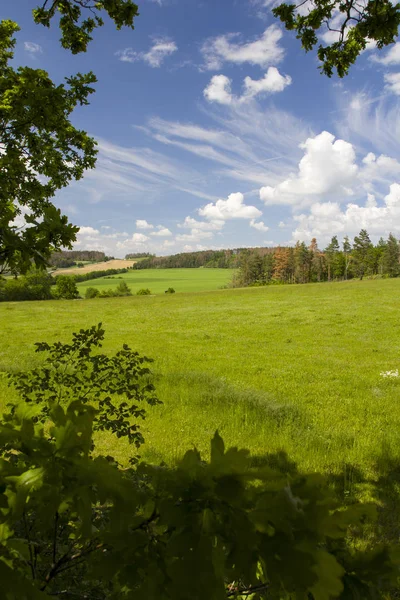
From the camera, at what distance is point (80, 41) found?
5254 millimetres

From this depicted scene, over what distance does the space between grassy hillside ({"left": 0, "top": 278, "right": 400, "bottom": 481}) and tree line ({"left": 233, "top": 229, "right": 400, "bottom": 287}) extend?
65.4 m

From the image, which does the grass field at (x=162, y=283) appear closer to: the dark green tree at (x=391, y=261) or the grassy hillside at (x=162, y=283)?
the grassy hillside at (x=162, y=283)

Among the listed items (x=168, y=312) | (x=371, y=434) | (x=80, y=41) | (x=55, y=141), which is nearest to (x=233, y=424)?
(x=371, y=434)

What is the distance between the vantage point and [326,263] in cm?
9450

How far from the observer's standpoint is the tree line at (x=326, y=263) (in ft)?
292

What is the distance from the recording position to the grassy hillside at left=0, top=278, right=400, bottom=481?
746 centimetres

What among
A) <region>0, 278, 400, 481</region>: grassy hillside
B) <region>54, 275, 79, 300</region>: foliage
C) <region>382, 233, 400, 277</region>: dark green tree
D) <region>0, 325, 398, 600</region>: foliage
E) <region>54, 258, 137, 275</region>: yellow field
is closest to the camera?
<region>0, 325, 398, 600</region>: foliage

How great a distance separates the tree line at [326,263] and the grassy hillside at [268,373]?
215 ft

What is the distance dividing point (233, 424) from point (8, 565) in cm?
754

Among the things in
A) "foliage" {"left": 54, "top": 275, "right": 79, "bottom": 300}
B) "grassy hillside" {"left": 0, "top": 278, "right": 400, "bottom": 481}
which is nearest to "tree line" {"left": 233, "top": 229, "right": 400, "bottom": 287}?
"foliage" {"left": 54, "top": 275, "right": 79, "bottom": 300}

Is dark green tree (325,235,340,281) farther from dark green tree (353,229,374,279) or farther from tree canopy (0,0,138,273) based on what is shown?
tree canopy (0,0,138,273)

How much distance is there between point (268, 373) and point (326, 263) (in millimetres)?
89104

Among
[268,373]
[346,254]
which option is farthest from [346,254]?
[268,373]

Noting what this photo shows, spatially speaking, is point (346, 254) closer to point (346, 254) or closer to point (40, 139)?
point (346, 254)
